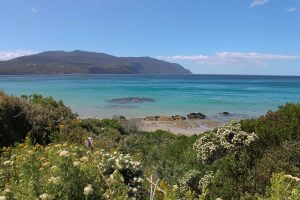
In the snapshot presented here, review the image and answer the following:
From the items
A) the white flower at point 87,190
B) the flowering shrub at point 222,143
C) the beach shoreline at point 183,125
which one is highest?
the white flower at point 87,190

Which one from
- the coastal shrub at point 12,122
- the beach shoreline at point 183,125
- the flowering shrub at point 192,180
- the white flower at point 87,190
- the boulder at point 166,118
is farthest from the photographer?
the boulder at point 166,118

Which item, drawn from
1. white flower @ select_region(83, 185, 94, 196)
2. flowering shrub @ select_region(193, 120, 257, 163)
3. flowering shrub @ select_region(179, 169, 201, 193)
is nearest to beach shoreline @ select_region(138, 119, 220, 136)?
flowering shrub @ select_region(193, 120, 257, 163)

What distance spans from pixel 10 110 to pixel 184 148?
571cm

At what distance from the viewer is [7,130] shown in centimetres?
1253

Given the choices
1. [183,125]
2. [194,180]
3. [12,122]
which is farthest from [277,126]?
[183,125]

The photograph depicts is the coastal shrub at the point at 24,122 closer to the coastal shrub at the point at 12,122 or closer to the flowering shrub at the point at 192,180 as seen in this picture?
the coastal shrub at the point at 12,122

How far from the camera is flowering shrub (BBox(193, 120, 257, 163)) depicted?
26.6ft

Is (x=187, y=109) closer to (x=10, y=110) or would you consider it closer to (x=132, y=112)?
(x=132, y=112)

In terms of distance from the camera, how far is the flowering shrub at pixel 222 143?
8.11 meters

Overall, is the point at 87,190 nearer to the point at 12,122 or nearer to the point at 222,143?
the point at 222,143

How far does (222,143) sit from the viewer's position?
8305mm

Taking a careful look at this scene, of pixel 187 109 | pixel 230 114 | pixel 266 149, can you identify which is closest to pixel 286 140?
pixel 266 149

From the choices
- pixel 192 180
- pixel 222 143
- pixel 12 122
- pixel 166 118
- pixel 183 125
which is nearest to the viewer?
pixel 192 180

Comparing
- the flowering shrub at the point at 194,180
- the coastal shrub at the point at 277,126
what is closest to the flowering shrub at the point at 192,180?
the flowering shrub at the point at 194,180
